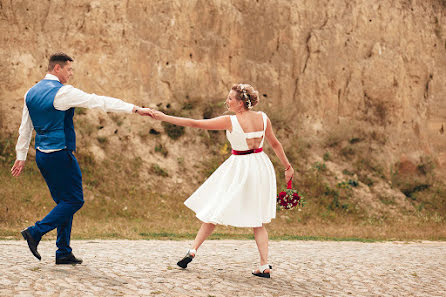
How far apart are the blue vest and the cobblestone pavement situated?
1.39m

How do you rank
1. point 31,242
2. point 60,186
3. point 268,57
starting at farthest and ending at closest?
point 268,57, point 60,186, point 31,242

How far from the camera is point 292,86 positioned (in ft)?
73.1

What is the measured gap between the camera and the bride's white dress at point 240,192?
21.9ft

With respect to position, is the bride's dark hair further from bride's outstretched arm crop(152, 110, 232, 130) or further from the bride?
bride's outstretched arm crop(152, 110, 232, 130)

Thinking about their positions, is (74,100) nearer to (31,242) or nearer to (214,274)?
(31,242)

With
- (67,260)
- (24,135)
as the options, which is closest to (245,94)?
(24,135)

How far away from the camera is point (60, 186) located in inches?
254

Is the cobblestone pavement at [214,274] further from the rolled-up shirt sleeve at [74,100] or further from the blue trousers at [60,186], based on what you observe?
the rolled-up shirt sleeve at [74,100]

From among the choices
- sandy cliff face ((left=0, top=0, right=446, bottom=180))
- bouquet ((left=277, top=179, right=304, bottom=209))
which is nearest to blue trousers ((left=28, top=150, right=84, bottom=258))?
bouquet ((left=277, top=179, right=304, bottom=209))

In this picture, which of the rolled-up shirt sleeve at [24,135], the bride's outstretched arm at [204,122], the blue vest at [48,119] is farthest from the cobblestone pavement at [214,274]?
the bride's outstretched arm at [204,122]

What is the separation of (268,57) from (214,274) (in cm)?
1644

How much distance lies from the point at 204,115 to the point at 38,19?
6510 millimetres

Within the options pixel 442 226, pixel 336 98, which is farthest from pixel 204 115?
pixel 442 226

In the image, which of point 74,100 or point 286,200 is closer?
point 74,100
